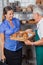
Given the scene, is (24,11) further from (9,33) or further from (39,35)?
(39,35)

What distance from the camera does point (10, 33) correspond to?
2580mm

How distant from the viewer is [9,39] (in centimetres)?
259

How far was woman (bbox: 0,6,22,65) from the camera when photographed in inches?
102

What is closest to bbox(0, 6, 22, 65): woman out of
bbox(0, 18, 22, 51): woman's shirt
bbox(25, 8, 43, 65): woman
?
bbox(0, 18, 22, 51): woman's shirt

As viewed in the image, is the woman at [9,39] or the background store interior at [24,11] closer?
the woman at [9,39]

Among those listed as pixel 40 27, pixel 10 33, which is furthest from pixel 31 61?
pixel 40 27

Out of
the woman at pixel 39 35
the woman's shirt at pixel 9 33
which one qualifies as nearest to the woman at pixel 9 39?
the woman's shirt at pixel 9 33

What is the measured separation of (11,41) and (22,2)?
0.67 m

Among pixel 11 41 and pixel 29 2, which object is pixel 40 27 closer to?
pixel 11 41

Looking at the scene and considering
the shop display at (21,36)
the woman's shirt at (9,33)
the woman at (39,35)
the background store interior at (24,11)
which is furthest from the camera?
the background store interior at (24,11)

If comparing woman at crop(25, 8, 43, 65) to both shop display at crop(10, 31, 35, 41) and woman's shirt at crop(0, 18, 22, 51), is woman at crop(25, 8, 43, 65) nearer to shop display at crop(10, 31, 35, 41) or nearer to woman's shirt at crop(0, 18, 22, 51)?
shop display at crop(10, 31, 35, 41)

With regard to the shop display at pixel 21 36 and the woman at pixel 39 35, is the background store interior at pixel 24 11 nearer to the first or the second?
the shop display at pixel 21 36

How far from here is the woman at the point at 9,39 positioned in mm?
2590

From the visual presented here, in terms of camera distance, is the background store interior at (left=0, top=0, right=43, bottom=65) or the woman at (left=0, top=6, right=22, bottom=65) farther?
the background store interior at (left=0, top=0, right=43, bottom=65)
